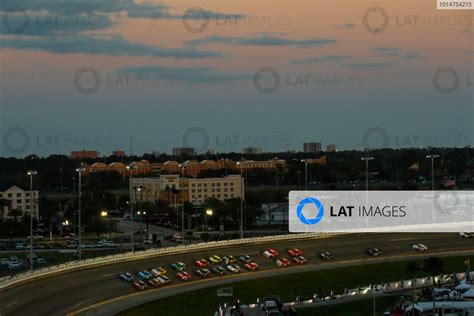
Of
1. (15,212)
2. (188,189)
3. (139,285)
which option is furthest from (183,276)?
(188,189)

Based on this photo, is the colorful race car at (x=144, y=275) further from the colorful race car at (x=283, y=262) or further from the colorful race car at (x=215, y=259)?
the colorful race car at (x=283, y=262)

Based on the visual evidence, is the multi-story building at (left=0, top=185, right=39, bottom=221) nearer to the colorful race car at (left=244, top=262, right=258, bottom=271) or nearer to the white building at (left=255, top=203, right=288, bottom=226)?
the white building at (left=255, top=203, right=288, bottom=226)

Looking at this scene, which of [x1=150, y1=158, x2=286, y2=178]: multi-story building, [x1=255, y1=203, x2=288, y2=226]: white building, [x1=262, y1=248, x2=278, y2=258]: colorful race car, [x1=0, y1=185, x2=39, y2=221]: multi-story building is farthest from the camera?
[x1=150, y1=158, x2=286, y2=178]: multi-story building

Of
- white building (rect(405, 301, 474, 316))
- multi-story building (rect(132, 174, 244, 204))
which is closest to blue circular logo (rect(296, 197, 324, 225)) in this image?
white building (rect(405, 301, 474, 316))

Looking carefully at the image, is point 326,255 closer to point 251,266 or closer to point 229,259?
point 251,266

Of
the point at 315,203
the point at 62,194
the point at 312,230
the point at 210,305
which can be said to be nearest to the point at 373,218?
the point at 312,230

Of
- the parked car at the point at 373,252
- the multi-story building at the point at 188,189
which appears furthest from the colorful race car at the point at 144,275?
the multi-story building at the point at 188,189
